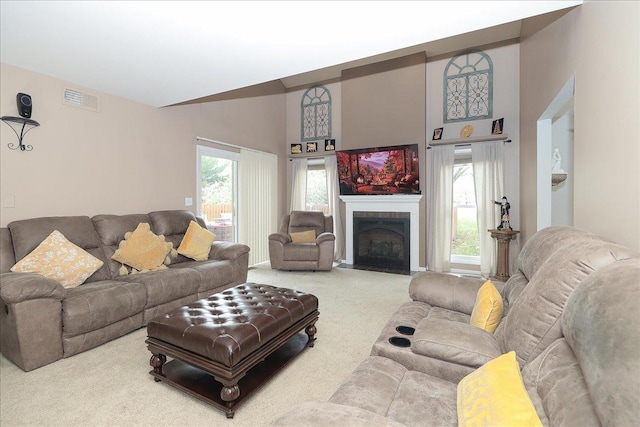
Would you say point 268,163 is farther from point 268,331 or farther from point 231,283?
point 268,331

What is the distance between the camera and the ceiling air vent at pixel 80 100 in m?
3.17

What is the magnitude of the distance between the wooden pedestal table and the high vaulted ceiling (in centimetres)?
261

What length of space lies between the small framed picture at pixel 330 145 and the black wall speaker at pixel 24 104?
4268 millimetres

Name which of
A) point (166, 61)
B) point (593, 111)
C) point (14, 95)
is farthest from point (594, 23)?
point (14, 95)

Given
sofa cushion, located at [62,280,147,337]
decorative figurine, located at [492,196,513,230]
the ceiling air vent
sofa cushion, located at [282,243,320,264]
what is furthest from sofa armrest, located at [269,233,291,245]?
decorative figurine, located at [492,196,513,230]

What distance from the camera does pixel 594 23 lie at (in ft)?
5.83

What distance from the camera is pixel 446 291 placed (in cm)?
216

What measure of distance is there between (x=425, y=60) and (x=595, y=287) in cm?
530

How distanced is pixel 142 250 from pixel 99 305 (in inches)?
35.0

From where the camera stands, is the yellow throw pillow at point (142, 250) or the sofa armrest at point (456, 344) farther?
the yellow throw pillow at point (142, 250)

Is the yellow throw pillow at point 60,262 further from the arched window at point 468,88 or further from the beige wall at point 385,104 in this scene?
the arched window at point 468,88

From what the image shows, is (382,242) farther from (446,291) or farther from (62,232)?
(62,232)

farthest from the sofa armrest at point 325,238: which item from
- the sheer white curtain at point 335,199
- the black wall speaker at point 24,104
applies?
the black wall speaker at point 24,104

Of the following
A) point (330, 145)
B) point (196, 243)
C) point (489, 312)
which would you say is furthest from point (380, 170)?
point (489, 312)
